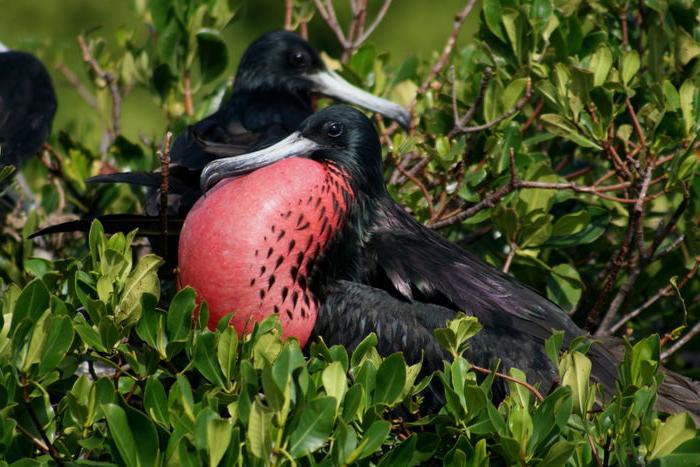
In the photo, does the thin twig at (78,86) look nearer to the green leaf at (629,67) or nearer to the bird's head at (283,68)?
the bird's head at (283,68)

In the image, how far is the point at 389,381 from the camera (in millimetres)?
2010

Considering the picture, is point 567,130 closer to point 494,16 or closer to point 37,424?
point 494,16

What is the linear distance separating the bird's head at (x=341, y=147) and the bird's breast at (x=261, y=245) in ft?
0.46

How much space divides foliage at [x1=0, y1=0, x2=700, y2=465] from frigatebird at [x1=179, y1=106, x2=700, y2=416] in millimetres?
139

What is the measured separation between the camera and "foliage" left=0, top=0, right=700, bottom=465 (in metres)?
1.93

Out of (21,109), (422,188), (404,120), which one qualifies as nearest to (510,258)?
(422,188)

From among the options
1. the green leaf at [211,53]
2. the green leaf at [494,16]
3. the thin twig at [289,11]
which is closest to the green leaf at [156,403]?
the green leaf at [494,16]

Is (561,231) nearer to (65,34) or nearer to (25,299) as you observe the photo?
(25,299)

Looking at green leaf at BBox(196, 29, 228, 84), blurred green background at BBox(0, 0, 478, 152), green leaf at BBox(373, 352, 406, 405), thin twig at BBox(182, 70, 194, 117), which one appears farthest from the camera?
blurred green background at BBox(0, 0, 478, 152)

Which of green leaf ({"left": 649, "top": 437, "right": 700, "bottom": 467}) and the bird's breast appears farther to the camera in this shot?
the bird's breast

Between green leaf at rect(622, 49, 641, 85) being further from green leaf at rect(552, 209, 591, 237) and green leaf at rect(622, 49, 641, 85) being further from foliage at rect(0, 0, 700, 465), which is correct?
green leaf at rect(552, 209, 591, 237)

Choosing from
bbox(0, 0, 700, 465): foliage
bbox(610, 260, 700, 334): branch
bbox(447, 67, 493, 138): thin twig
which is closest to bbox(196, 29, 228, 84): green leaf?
bbox(0, 0, 700, 465): foliage

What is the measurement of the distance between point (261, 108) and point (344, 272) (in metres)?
1.30

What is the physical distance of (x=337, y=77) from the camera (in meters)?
4.01
